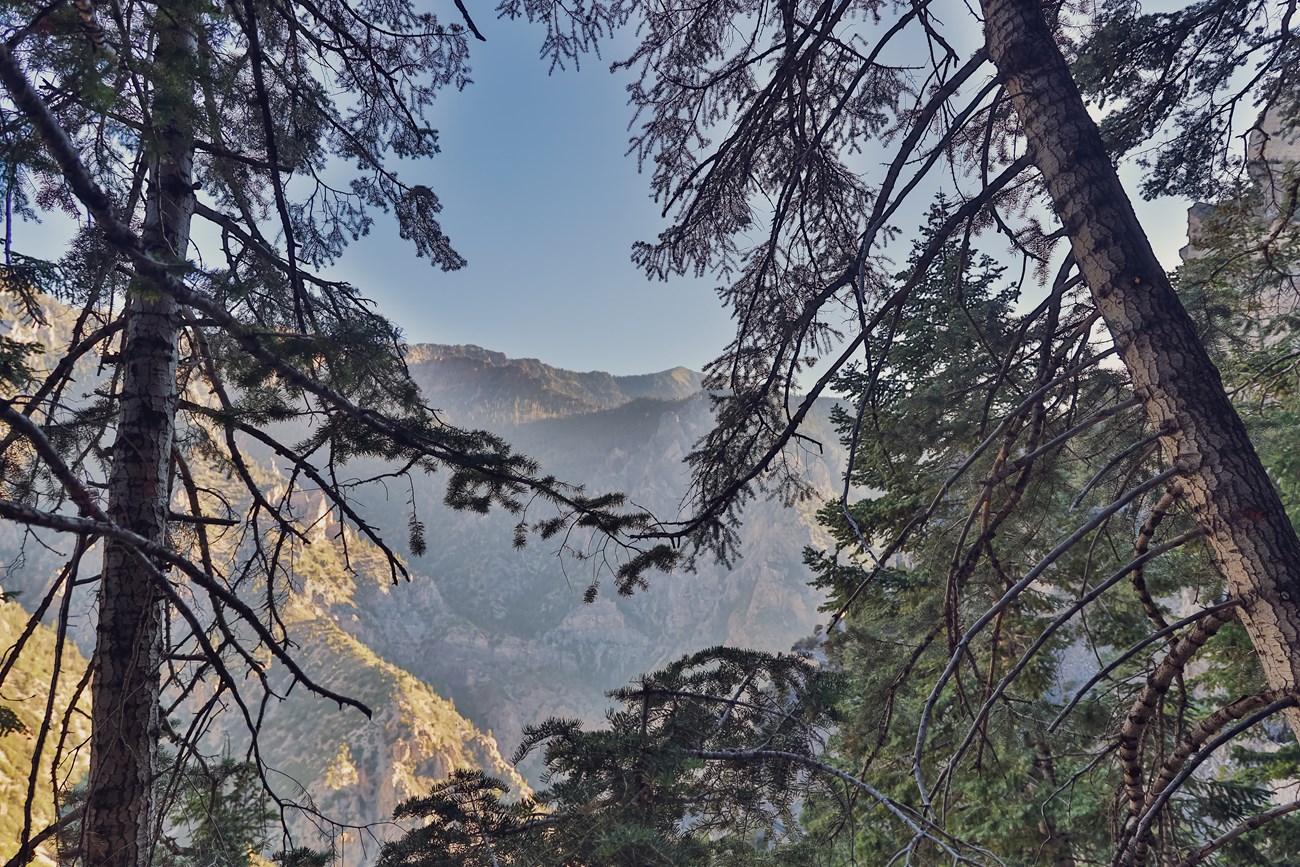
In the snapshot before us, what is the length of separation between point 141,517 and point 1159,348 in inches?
140

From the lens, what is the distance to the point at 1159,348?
1.52 m

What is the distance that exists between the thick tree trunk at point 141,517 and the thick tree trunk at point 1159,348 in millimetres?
2509

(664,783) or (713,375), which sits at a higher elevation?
(713,375)

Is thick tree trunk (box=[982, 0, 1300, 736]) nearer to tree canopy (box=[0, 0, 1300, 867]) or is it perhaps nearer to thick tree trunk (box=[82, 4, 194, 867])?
tree canopy (box=[0, 0, 1300, 867])

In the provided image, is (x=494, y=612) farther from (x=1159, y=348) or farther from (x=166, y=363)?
(x=1159, y=348)

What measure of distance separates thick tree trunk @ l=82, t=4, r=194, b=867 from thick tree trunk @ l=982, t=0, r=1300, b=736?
251cm

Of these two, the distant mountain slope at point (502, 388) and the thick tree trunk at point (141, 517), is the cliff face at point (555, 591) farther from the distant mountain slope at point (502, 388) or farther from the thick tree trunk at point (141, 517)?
the thick tree trunk at point (141, 517)

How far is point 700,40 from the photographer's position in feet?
9.45

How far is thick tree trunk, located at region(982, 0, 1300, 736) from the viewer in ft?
4.40

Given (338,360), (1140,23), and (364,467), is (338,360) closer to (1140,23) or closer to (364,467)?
(1140,23)

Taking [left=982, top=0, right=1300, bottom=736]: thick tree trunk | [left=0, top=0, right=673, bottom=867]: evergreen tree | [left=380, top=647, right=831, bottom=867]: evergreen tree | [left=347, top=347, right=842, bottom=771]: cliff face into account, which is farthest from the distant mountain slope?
[left=982, top=0, right=1300, bottom=736]: thick tree trunk

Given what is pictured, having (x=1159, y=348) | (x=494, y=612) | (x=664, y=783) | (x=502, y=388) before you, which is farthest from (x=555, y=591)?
(x=1159, y=348)

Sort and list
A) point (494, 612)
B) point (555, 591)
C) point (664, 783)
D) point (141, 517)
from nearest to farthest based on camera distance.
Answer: point (664, 783) < point (141, 517) < point (494, 612) < point (555, 591)

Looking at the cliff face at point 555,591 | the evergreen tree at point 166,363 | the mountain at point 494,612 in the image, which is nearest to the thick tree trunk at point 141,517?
the evergreen tree at point 166,363
